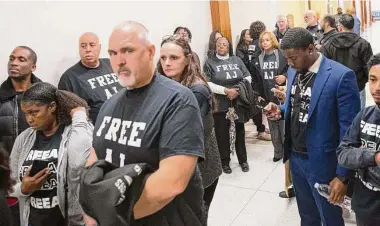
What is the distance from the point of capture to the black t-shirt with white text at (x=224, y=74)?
4.14 metres

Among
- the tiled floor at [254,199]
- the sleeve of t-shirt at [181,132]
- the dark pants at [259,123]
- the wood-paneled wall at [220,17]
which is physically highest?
the wood-paneled wall at [220,17]

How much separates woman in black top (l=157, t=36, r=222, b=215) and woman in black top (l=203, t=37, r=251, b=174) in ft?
5.45

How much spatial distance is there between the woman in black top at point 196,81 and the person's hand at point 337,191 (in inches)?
26.8

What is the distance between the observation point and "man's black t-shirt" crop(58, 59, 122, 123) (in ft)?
10.1

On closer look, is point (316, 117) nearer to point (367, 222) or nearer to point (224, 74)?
point (367, 222)

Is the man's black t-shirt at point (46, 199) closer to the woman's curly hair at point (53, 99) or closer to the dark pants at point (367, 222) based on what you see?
the woman's curly hair at point (53, 99)

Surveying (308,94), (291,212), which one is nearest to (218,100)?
(291,212)

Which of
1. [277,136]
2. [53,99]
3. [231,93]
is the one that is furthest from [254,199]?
[53,99]

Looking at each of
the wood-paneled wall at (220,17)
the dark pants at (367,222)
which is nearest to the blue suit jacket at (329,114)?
the dark pants at (367,222)

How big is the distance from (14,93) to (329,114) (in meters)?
2.12

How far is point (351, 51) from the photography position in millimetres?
3852

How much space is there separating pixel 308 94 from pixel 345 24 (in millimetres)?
2243

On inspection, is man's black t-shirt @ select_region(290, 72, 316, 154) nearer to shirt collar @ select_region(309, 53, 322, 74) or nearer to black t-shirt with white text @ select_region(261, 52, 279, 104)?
shirt collar @ select_region(309, 53, 322, 74)

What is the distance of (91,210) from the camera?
4.06 feet
